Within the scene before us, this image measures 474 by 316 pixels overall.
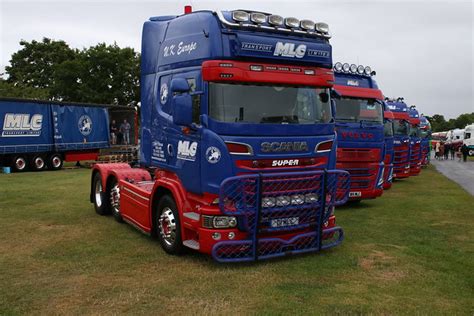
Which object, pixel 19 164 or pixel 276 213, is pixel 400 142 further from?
pixel 19 164

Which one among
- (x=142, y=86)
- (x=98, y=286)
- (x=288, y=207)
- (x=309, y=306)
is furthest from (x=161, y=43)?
(x=309, y=306)

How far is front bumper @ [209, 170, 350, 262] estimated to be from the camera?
6.13 m

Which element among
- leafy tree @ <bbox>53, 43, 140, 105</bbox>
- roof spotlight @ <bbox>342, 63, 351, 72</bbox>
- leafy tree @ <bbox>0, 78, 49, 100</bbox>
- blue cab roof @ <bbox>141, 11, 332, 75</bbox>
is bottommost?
blue cab roof @ <bbox>141, 11, 332, 75</bbox>

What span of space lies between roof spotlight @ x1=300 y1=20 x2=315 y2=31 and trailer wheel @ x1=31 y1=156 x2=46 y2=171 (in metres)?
19.2

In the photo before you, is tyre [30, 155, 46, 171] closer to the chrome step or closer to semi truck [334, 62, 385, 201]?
semi truck [334, 62, 385, 201]

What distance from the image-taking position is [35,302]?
5199 millimetres

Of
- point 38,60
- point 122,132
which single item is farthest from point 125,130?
point 38,60

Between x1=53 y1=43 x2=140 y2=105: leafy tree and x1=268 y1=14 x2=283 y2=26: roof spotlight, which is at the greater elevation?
x1=53 y1=43 x2=140 y2=105: leafy tree

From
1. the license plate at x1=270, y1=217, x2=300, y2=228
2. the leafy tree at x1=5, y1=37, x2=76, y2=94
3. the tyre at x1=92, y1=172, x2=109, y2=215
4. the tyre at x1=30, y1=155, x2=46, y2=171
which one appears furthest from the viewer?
the leafy tree at x1=5, y1=37, x2=76, y2=94

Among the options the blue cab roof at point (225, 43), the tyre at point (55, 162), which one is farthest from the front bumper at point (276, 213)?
the tyre at point (55, 162)

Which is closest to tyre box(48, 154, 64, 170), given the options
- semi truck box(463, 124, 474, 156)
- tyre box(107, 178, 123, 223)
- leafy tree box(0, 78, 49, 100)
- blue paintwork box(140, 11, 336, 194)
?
tyre box(107, 178, 123, 223)

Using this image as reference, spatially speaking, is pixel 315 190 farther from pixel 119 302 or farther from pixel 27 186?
pixel 27 186

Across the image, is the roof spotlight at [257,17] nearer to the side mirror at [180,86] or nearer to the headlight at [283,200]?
the side mirror at [180,86]

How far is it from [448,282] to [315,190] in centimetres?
205
